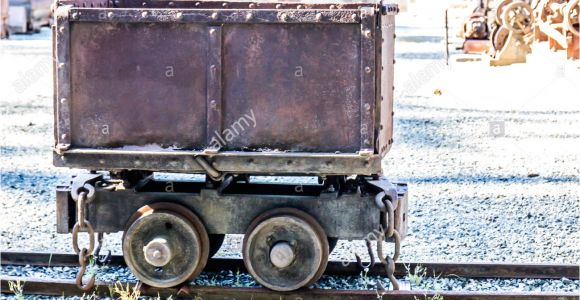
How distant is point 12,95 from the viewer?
15602 mm

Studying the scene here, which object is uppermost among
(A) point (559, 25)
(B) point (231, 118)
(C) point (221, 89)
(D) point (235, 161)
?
(A) point (559, 25)

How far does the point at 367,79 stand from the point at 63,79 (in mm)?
1628

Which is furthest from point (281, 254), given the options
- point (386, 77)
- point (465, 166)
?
point (465, 166)

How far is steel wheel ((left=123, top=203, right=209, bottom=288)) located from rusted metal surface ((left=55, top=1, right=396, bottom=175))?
0.30 meters

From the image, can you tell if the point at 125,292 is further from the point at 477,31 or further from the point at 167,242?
the point at 477,31

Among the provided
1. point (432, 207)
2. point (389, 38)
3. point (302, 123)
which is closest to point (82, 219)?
point (302, 123)

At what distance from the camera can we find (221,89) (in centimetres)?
481

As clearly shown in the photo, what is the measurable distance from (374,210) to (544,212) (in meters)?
2.83

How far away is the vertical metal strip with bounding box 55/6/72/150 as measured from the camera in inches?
191

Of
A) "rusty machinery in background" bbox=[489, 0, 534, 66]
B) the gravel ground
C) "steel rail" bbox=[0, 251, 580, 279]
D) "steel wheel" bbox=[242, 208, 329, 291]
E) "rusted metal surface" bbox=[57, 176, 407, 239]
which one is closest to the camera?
"steel wheel" bbox=[242, 208, 329, 291]

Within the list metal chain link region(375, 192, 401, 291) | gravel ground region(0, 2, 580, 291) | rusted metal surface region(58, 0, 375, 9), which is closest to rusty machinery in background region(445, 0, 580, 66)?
gravel ground region(0, 2, 580, 291)

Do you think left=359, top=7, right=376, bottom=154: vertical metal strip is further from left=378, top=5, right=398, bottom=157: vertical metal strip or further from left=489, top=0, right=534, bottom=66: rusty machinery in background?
left=489, top=0, right=534, bottom=66: rusty machinery in background

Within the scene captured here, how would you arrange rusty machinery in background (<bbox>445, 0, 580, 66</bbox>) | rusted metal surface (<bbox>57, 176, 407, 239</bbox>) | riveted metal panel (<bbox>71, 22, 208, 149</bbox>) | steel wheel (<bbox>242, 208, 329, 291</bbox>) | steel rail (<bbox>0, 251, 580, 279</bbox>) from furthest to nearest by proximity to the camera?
rusty machinery in background (<bbox>445, 0, 580, 66</bbox>)
steel rail (<bbox>0, 251, 580, 279</bbox>)
rusted metal surface (<bbox>57, 176, 407, 239</bbox>)
steel wheel (<bbox>242, 208, 329, 291</bbox>)
riveted metal panel (<bbox>71, 22, 208, 149</bbox>)

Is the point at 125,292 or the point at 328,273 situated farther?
the point at 328,273
